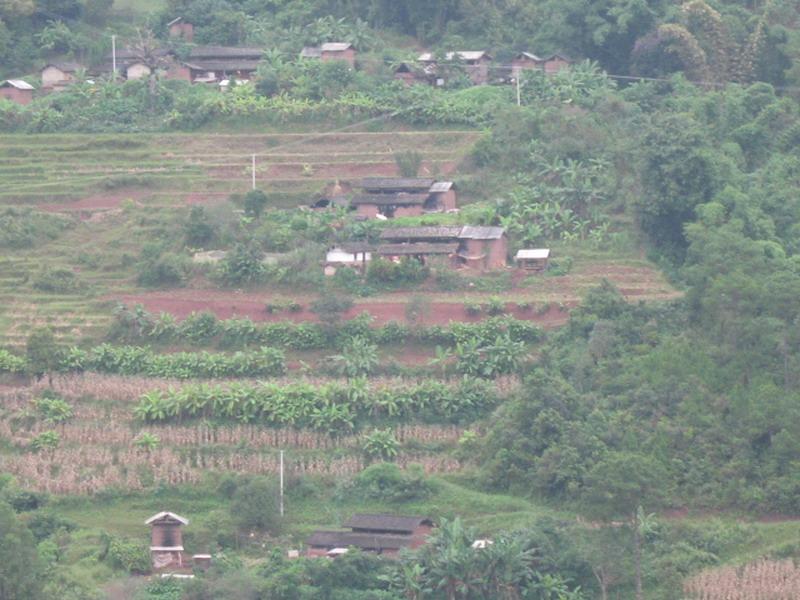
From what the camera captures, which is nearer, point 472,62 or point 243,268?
point 243,268

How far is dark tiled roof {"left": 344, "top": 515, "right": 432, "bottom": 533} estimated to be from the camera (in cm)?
3988

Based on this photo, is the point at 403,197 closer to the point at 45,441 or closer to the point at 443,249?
the point at 443,249

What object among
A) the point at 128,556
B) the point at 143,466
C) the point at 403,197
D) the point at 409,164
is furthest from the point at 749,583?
the point at 409,164

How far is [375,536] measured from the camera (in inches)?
1567

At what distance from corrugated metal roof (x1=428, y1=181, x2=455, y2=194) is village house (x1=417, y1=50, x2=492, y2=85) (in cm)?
694

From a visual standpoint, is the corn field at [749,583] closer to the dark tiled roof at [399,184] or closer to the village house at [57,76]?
the dark tiled roof at [399,184]

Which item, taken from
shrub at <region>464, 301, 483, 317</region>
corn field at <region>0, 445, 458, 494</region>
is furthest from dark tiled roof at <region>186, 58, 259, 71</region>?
corn field at <region>0, 445, 458, 494</region>

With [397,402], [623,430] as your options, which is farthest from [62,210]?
[623,430]

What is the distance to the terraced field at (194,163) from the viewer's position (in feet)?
173

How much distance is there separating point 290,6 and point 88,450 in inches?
857

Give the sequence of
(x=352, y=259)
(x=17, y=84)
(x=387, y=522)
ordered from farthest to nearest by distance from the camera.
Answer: (x=17, y=84)
(x=352, y=259)
(x=387, y=522)

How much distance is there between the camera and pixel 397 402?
43.8m

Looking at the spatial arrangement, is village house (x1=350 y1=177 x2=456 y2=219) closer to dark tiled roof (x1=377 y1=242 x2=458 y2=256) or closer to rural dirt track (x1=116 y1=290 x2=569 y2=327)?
dark tiled roof (x1=377 y1=242 x2=458 y2=256)

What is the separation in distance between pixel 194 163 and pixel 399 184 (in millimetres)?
5711
